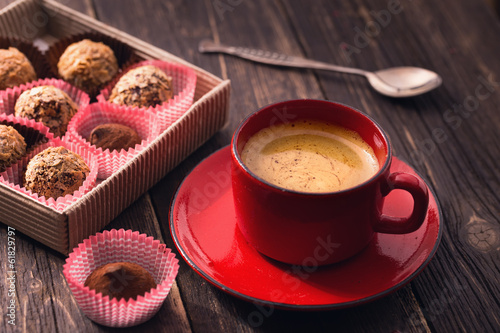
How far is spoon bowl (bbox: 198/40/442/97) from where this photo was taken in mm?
1789

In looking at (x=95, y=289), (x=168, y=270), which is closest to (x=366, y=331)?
(x=168, y=270)

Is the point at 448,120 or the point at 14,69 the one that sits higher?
the point at 14,69

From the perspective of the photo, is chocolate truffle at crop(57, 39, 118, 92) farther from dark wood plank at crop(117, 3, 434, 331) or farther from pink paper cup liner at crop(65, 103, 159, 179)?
dark wood plank at crop(117, 3, 434, 331)

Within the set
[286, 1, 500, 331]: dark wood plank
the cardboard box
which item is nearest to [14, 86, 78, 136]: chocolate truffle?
the cardboard box

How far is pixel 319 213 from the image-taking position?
108cm

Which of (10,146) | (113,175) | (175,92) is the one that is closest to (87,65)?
(175,92)

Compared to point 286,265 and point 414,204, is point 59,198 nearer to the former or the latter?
point 286,265

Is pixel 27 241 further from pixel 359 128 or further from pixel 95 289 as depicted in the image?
pixel 359 128

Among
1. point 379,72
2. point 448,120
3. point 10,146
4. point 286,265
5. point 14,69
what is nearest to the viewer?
point 286,265

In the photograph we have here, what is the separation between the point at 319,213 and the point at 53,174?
1.88 ft

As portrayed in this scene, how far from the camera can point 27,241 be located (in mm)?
1295

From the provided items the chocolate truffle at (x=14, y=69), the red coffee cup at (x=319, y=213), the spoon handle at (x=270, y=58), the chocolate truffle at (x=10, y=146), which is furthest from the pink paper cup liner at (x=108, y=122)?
the spoon handle at (x=270, y=58)

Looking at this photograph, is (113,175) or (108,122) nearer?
(113,175)

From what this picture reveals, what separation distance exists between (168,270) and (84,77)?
2.23 feet
